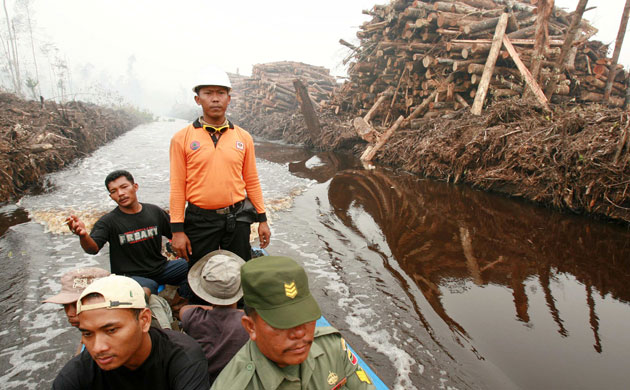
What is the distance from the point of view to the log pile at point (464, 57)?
28.5 feet

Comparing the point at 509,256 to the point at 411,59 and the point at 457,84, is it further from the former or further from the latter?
the point at 411,59

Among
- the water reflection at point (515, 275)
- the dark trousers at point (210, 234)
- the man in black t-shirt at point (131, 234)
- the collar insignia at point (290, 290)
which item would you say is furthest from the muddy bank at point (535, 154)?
the man in black t-shirt at point (131, 234)

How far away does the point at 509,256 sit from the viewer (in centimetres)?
411

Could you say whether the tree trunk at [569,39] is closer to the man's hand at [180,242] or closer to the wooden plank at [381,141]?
the wooden plank at [381,141]

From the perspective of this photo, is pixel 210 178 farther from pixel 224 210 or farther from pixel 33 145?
pixel 33 145

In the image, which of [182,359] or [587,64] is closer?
[182,359]

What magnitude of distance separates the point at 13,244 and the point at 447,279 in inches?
225

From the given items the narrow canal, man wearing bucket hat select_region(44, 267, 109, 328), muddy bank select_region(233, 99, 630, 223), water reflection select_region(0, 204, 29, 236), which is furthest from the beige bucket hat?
muddy bank select_region(233, 99, 630, 223)

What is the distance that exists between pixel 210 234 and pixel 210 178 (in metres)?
0.48

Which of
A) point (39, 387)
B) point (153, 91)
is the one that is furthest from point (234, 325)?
point (153, 91)

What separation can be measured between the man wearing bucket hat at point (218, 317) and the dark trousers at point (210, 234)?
590mm

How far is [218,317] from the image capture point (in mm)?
1941

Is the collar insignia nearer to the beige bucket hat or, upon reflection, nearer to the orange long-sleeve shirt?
the beige bucket hat

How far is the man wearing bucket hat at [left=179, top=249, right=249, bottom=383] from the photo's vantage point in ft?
6.02
